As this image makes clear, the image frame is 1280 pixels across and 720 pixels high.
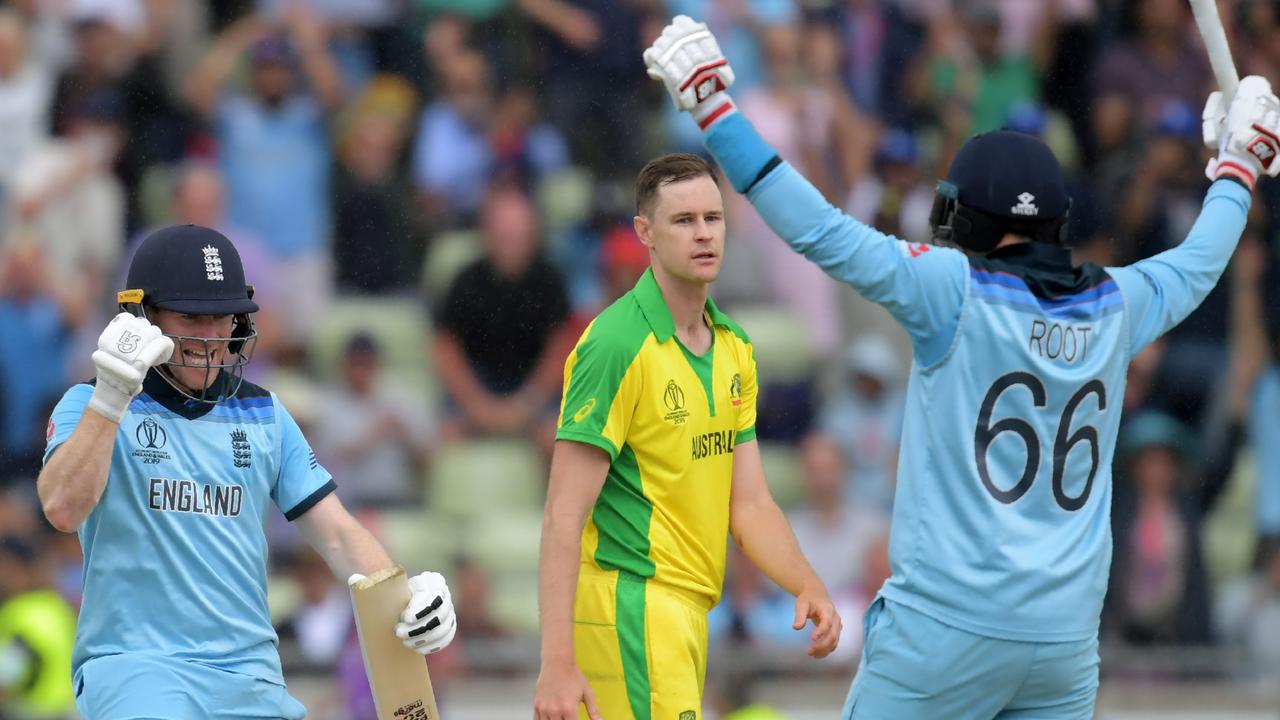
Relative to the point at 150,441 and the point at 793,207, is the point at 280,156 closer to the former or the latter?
the point at 150,441

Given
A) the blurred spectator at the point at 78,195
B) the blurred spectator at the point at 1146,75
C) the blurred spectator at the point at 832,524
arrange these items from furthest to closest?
1. the blurred spectator at the point at 1146,75
2. the blurred spectator at the point at 78,195
3. the blurred spectator at the point at 832,524

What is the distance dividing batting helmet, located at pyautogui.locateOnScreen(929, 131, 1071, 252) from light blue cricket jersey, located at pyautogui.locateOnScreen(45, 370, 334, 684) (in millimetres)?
2099

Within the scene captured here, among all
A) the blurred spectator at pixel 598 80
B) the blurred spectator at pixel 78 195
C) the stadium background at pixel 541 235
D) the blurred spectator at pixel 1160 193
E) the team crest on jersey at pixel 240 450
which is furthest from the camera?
the blurred spectator at pixel 598 80

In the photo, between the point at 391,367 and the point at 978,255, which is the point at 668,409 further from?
the point at 391,367

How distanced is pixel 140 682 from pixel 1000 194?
268 cm

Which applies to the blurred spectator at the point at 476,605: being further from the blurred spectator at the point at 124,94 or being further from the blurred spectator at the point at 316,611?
the blurred spectator at the point at 124,94

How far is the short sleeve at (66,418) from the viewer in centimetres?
499

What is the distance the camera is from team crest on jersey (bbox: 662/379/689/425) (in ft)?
18.7

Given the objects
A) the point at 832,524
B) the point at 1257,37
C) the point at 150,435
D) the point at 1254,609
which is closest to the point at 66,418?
the point at 150,435

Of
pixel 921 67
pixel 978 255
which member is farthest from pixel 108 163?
pixel 978 255

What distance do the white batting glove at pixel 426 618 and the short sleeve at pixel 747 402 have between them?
1.25 metres

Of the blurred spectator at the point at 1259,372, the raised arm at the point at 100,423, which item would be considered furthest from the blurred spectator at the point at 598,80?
the raised arm at the point at 100,423

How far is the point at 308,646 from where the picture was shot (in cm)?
979

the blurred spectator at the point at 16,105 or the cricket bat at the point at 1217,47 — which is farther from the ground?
the blurred spectator at the point at 16,105
